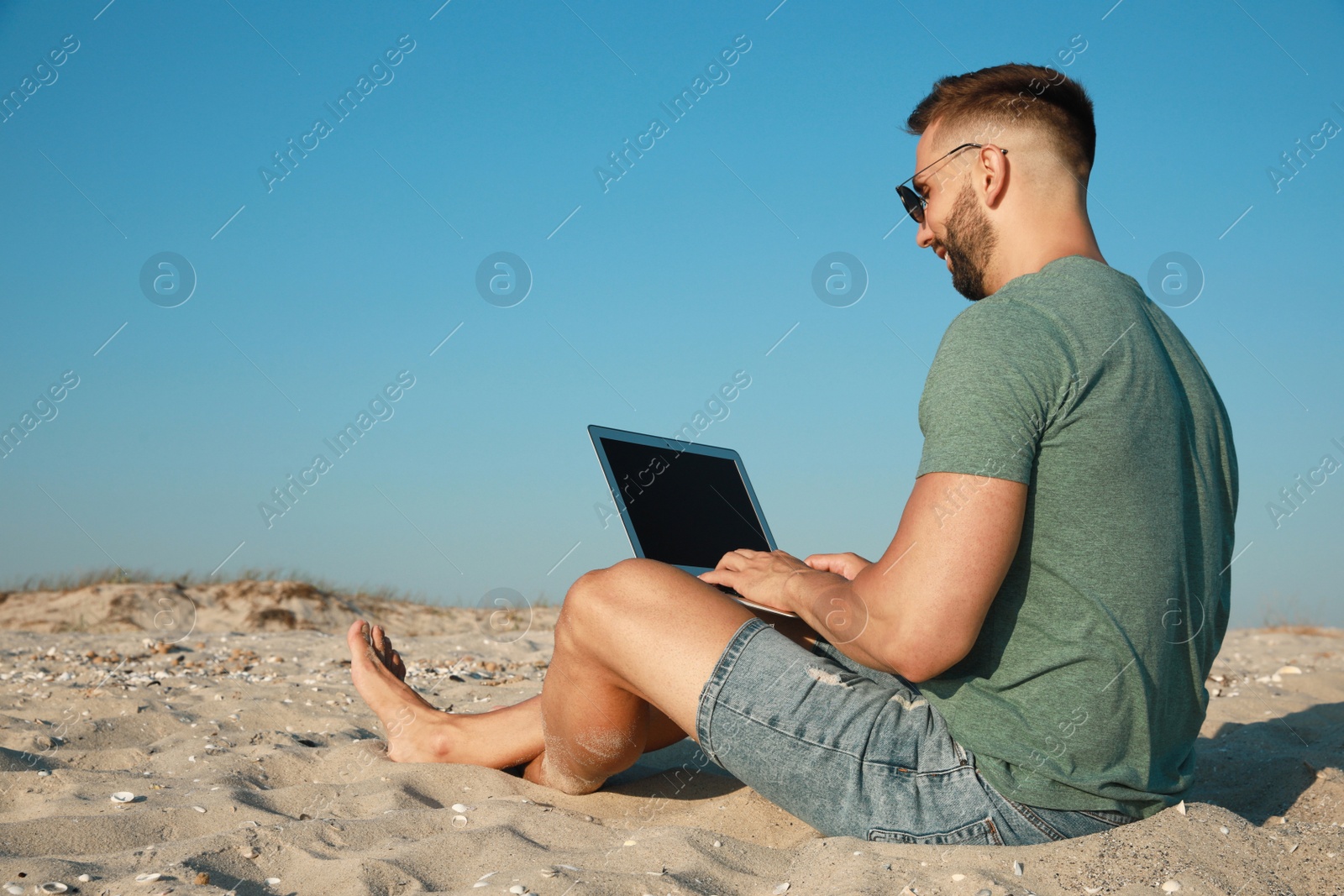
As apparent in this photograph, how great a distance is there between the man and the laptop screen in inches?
21.3

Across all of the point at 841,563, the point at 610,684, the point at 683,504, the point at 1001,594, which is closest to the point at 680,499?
the point at 683,504

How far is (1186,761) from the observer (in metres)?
2.28

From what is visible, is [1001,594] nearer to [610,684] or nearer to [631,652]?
[631,652]

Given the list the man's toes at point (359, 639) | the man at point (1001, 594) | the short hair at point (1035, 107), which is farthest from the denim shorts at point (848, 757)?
the man's toes at point (359, 639)

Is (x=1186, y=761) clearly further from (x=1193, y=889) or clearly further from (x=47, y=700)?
(x=47, y=700)

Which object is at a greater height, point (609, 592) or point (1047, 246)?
point (1047, 246)

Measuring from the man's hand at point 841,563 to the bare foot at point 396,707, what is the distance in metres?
1.38

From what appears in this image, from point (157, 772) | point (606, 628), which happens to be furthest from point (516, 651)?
point (606, 628)

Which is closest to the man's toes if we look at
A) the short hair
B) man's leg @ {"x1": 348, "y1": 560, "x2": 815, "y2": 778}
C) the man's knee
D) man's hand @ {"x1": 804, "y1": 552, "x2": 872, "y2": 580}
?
man's leg @ {"x1": 348, "y1": 560, "x2": 815, "y2": 778}

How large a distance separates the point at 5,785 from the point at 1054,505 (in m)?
3.03

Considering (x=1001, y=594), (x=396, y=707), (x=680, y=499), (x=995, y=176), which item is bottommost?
(x=396, y=707)

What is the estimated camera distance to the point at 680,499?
3297 mm

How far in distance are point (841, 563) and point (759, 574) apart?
0.38 metres

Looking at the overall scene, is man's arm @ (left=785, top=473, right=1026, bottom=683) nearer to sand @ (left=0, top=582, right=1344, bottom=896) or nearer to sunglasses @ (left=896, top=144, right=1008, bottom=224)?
sand @ (left=0, top=582, right=1344, bottom=896)
